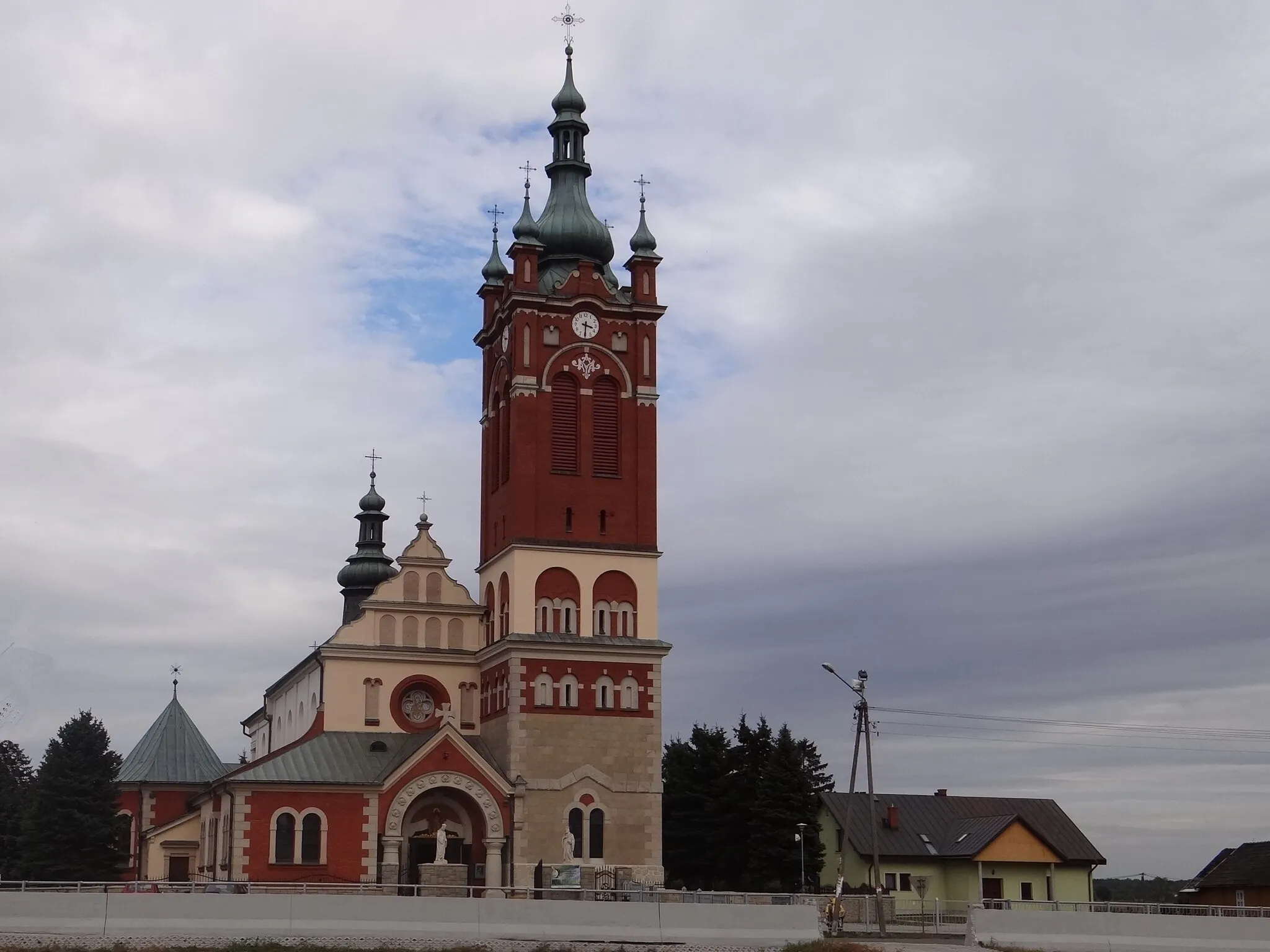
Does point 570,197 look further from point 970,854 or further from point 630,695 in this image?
point 970,854

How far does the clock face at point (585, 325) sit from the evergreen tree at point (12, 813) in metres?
34.0

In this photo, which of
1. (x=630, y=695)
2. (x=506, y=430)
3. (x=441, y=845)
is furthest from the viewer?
(x=506, y=430)

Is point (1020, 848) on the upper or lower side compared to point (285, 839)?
lower

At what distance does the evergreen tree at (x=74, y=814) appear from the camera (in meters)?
69.8

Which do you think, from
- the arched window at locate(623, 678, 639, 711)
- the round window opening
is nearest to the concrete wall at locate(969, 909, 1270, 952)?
the arched window at locate(623, 678, 639, 711)

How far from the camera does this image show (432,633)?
62.2 metres

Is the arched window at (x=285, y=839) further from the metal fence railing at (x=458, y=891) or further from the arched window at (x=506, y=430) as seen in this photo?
the arched window at (x=506, y=430)

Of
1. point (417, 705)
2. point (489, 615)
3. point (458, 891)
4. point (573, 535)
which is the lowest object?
point (458, 891)

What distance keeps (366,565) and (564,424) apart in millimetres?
22991

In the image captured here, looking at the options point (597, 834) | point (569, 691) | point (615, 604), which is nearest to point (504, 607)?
point (615, 604)

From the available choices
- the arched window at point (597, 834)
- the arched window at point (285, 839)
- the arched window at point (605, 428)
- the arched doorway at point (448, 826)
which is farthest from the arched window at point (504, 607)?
the arched window at point (285, 839)

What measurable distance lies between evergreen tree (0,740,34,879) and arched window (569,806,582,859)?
27025 millimetres

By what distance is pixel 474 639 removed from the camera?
205ft

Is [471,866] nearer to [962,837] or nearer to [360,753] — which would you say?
[360,753]
